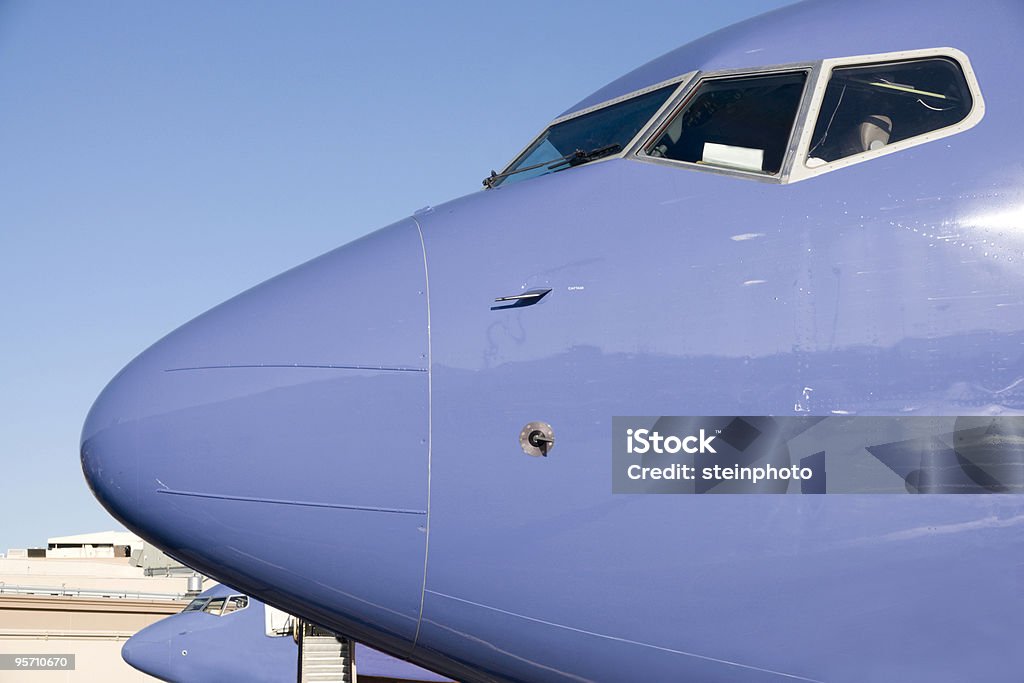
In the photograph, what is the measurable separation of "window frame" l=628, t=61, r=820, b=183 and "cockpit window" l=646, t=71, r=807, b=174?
14 millimetres

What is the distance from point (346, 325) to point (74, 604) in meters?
39.9

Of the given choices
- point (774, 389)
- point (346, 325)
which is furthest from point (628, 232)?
point (346, 325)

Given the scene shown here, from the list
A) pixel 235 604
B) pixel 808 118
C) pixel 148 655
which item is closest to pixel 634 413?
pixel 808 118

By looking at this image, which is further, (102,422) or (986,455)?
(102,422)

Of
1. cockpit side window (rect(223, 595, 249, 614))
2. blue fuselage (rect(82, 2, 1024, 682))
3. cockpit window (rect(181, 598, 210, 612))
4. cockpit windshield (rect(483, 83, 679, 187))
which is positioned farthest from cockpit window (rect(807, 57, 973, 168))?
cockpit window (rect(181, 598, 210, 612))

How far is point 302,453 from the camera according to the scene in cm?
496

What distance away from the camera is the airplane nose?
4949mm

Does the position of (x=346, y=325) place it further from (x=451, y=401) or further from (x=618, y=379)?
(x=618, y=379)

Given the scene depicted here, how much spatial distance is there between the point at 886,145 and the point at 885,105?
0.25m

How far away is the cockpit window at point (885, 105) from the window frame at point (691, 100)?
90 millimetres

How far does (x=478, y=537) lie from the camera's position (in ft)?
16.2

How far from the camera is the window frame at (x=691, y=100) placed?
5.20 metres

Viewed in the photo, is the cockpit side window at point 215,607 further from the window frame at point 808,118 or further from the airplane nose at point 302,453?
the window frame at point 808,118

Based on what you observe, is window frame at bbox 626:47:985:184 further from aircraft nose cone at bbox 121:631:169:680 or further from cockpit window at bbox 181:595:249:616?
aircraft nose cone at bbox 121:631:169:680
